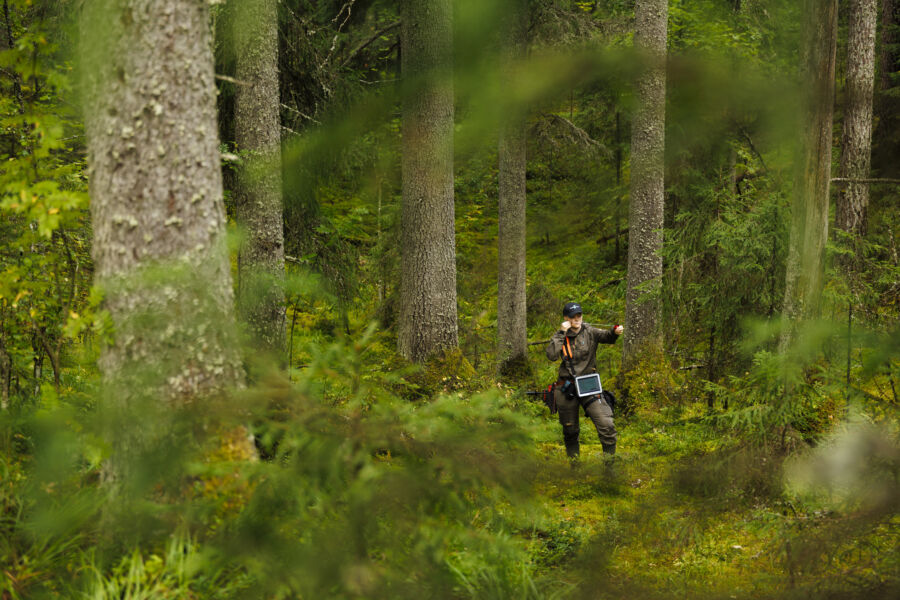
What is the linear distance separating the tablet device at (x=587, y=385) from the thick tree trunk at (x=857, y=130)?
18.2 ft

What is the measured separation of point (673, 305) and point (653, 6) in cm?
522

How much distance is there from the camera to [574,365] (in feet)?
25.5

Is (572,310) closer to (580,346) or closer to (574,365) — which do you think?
(580,346)

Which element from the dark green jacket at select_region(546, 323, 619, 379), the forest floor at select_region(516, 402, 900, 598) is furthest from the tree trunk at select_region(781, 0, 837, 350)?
the dark green jacket at select_region(546, 323, 619, 379)

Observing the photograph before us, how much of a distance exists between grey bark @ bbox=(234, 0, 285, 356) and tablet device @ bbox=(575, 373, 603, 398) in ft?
11.9

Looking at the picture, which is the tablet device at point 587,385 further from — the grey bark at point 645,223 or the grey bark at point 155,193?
the grey bark at point 155,193

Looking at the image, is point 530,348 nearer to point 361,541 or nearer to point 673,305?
point 673,305

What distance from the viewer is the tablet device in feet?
25.1

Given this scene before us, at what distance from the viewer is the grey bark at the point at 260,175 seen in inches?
308

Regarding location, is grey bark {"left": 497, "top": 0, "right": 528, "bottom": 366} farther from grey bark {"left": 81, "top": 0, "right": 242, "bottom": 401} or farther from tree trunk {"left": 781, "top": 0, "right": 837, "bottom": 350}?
grey bark {"left": 81, "top": 0, "right": 242, "bottom": 401}

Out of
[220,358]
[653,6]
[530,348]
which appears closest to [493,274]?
[530,348]

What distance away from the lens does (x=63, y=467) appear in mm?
3479

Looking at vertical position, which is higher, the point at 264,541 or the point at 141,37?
the point at 141,37

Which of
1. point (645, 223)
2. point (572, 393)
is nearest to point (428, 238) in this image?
point (572, 393)
